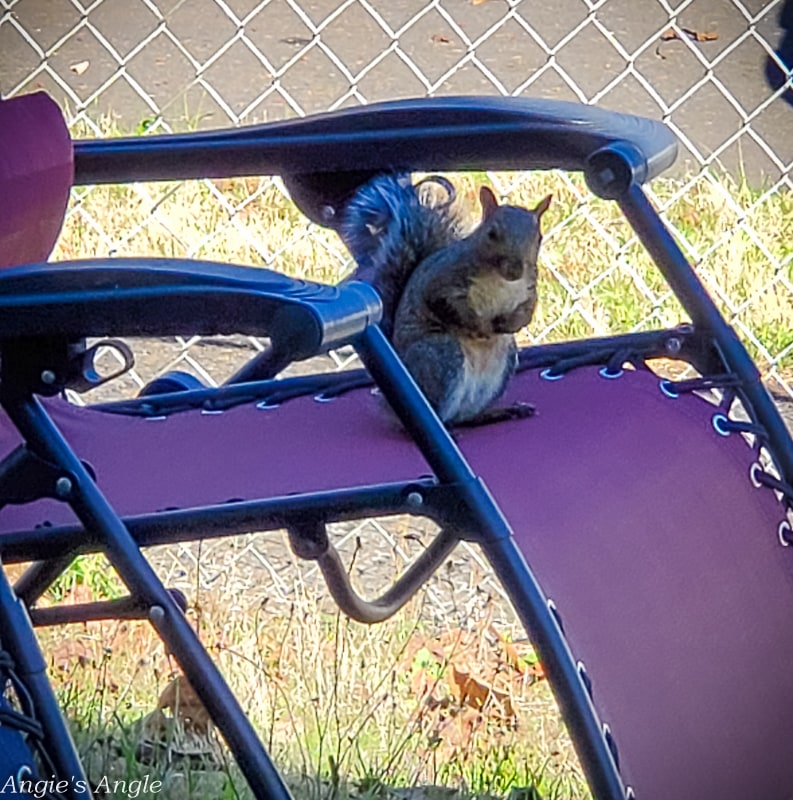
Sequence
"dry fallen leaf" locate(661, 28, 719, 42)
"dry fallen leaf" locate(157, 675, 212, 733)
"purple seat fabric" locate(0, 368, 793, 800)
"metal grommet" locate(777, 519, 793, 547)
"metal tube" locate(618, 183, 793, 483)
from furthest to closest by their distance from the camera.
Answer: "dry fallen leaf" locate(661, 28, 719, 42) → "dry fallen leaf" locate(157, 675, 212, 733) → "metal tube" locate(618, 183, 793, 483) → "metal grommet" locate(777, 519, 793, 547) → "purple seat fabric" locate(0, 368, 793, 800)

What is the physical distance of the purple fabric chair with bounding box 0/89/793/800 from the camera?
1.62m

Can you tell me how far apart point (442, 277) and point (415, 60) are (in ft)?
13.2

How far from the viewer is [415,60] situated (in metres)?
6.23

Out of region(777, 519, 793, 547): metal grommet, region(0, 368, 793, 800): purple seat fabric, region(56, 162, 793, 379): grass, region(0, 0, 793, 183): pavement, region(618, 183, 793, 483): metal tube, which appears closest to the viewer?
region(0, 368, 793, 800): purple seat fabric

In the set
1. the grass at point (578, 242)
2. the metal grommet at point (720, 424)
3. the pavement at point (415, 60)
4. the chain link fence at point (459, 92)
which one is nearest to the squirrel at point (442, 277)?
the metal grommet at point (720, 424)

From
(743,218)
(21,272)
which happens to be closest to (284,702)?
(21,272)

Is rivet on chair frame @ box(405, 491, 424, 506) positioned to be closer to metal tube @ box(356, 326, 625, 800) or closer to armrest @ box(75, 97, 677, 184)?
metal tube @ box(356, 326, 625, 800)

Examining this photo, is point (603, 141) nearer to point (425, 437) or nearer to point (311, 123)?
point (311, 123)

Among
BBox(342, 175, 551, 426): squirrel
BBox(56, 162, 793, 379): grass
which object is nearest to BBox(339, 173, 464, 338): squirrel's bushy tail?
BBox(342, 175, 551, 426): squirrel

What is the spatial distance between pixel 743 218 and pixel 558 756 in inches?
76.5

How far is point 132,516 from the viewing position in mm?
1788

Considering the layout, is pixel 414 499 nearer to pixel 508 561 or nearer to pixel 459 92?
pixel 508 561

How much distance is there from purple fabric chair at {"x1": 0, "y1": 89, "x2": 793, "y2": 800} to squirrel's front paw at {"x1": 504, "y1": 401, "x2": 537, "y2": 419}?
0.02 m

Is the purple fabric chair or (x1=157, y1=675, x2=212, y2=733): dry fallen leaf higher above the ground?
the purple fabric chair
